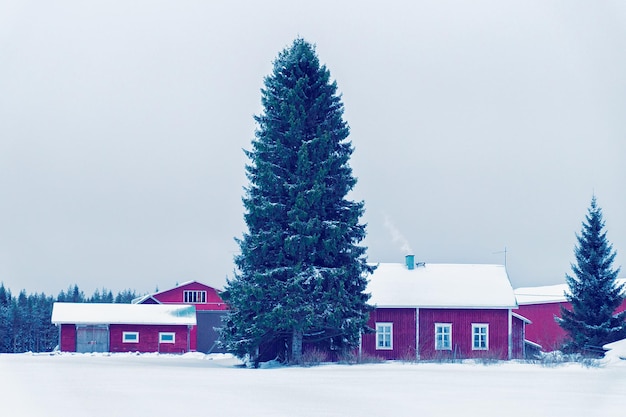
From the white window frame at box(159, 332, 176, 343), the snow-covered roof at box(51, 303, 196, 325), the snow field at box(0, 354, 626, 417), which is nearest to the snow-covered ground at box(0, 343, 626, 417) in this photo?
the snow field at box(0, 354, 626, 417)

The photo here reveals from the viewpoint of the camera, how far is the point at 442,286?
48969 millimetres

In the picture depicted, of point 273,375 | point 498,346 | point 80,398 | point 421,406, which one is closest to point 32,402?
point 80,398

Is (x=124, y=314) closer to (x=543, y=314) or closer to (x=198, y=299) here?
(x=198, y=299)

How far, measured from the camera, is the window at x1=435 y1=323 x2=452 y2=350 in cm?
4688

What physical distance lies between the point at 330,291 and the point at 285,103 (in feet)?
26.5

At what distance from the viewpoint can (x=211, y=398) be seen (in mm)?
20781

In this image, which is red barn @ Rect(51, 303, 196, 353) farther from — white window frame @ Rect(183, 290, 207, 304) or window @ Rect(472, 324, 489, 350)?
window @ Rect(472, 324, 489, 350)

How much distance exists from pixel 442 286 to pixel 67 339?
28868 mm

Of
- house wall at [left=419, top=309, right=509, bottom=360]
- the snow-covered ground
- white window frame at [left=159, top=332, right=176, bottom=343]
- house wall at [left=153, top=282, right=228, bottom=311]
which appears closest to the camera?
the snow-covered ground

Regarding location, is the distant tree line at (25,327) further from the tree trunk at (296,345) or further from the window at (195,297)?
the tree trunk at (296,345)

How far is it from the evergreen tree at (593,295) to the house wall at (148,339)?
92.3ft

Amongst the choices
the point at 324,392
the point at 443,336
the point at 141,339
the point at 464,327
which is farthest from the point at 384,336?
the point at 324,392

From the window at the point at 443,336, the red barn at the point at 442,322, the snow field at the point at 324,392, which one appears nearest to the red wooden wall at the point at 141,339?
the red barn at the point at 442,322

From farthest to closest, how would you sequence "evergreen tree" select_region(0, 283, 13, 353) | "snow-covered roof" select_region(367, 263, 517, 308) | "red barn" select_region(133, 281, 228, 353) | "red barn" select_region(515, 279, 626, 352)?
"evergreen tree" select_region(0, 283, 13, 353), "red barn" select_region(133, 281, 228, 353), "red barn" select_region(515, 279, 626, 352), "snow-covered roof" select_region(367, 263, 517, 308)
